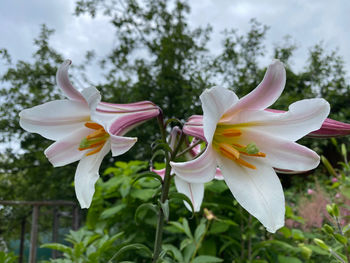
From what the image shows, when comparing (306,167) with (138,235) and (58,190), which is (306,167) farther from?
(58,190)

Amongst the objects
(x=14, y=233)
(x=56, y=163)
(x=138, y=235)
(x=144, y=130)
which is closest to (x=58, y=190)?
(x=144, y=130)

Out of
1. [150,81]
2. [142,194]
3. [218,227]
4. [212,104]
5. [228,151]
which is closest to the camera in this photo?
[212,104]

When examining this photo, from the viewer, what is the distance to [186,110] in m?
7.61

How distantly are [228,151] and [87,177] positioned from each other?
309 mm

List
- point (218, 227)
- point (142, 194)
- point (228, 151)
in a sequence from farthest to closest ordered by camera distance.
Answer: point (142, 194) → point (218, 227) → point (228, 151)

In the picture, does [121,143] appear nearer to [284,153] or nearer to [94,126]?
[94,126]

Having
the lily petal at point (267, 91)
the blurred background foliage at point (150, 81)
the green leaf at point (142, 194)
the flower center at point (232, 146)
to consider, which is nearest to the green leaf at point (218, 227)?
the green leaf at point (142, 194)

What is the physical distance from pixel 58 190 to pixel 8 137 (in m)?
1.76

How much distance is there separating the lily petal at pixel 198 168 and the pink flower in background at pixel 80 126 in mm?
181

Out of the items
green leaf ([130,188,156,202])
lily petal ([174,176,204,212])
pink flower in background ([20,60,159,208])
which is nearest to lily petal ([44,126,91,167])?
pink flower in background ([20,60,159,208])

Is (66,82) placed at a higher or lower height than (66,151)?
higher

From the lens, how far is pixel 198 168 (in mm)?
563

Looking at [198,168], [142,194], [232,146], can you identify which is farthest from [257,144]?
[142,194]

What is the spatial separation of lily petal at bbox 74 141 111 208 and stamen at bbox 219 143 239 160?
0.25 m
